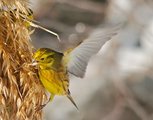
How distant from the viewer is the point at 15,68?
2.17 m

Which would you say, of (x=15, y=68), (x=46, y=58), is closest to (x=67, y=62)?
(x=46, y=58)

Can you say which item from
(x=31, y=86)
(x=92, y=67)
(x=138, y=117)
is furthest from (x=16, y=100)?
(x=92, y=67)

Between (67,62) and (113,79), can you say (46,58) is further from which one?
(113,79)

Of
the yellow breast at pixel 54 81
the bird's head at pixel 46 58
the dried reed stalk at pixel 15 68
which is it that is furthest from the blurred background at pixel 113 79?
the dried reed stalk at pixel 15 68

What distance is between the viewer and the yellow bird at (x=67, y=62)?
235 centimetres

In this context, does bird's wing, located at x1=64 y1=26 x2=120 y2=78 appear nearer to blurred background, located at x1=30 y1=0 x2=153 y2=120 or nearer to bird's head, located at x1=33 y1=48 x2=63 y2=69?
bird's head, located at x1=33 y1=48 x2=63 y2=69

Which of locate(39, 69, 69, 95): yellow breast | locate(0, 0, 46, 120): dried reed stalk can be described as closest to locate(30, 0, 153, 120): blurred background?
locate(39, 69, 69, 95): yellow breast

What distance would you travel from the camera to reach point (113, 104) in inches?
312

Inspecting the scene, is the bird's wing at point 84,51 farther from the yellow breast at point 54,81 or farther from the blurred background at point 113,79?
the blurred background at point 113,79

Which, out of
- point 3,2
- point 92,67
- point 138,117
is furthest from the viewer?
point 92,67

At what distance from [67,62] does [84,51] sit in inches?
3.7

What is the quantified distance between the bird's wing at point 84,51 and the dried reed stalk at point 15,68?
28cm

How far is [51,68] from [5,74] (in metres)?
0.28

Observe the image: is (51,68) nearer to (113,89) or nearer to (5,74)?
(5,74)
